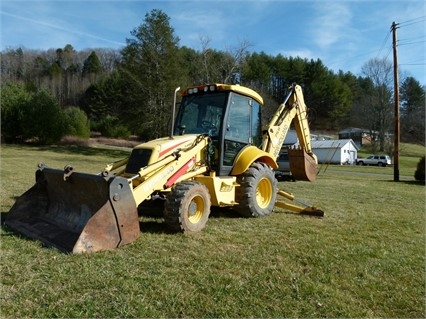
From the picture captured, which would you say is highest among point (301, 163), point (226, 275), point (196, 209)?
point (301, 163)

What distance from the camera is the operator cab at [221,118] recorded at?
7375 millimetres

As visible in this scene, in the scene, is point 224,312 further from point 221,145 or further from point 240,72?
point 240,72

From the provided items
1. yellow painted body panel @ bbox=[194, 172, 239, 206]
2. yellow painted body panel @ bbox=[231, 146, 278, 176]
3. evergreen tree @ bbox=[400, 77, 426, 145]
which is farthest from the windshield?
evergreen tree @ bbox=[400, 77, 426, 145]

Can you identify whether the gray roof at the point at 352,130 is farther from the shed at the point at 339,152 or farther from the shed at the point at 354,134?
the shed at the point at 339,152

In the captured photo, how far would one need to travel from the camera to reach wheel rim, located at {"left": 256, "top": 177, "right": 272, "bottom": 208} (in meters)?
8.12

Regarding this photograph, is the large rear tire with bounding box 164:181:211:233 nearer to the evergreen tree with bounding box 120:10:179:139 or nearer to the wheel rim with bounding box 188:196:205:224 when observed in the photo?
the wheel rim with bounding box 188:196:205:224

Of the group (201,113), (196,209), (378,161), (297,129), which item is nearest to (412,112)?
(378,161)

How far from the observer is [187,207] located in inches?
237

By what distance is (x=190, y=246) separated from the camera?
216 inches

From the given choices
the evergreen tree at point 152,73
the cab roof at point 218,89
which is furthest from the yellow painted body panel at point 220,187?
the evergreen tree at point 152,73

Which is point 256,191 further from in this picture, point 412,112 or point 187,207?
point 412,112

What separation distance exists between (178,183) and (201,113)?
2.07 m

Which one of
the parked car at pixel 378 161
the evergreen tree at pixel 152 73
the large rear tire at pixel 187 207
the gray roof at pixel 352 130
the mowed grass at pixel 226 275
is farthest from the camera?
the gray roof at pixel 352 130

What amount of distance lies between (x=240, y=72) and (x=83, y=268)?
109 feet
